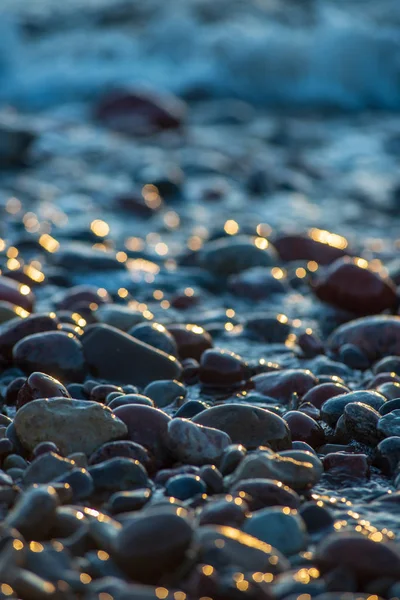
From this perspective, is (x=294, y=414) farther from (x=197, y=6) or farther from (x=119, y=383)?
(x=197, y=6)

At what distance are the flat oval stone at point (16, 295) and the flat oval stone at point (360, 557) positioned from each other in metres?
2.21

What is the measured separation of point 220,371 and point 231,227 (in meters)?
2.52

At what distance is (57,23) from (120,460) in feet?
41.7

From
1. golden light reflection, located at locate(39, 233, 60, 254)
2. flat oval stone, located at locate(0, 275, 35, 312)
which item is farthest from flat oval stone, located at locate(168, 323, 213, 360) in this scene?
golden light reflection, located at locate(39, 233, 60, 254)

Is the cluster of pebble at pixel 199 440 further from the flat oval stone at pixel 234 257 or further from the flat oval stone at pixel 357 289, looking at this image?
the flat oval stone at pixel 234 257

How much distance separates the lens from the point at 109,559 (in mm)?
1844

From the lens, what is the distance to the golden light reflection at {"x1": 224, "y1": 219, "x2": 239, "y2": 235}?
5446 millimetres

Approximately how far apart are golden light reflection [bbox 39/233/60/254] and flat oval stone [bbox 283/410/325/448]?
102 inches

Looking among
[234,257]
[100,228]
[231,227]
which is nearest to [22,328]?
[234,257]

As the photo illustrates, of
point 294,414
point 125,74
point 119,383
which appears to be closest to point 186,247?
point 119,383

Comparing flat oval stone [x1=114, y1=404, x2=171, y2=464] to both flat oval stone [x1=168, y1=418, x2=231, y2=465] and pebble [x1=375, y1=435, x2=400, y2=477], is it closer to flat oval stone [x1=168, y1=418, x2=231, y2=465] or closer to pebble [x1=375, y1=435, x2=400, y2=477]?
flat oval stone [x1=168, y1=418, x2=231, y2=465]

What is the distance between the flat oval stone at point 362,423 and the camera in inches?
100

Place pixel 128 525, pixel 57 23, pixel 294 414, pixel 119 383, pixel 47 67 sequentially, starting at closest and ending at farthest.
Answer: pixel 128 525, pixel 294 414, pixel 119 383, pixel 47 67, pixel 57 23

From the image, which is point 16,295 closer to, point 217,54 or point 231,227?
point 231,227
